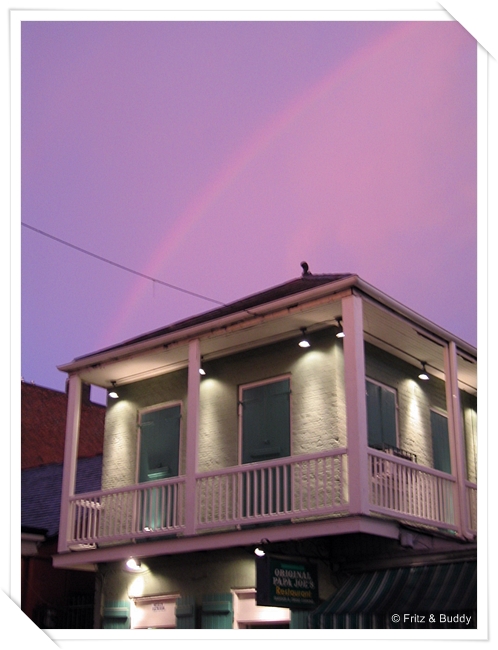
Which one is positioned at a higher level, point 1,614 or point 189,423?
point 189,423

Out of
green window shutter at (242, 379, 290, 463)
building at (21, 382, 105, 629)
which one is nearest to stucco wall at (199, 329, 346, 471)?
green window shutter at (242, 379, 290, 463)

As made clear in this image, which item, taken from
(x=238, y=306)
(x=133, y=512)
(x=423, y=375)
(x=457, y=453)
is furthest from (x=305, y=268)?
(x=133, y=512)

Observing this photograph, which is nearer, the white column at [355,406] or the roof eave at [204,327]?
the white column at [355,406]

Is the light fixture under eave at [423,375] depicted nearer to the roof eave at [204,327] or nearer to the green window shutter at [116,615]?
the roof eave at [204,327]

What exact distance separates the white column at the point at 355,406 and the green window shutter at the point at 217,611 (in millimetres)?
2478

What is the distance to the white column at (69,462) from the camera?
39.4 feet

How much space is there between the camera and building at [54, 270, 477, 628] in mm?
9703

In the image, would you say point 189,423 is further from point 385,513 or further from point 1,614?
point 1,614

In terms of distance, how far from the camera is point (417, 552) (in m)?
9.97

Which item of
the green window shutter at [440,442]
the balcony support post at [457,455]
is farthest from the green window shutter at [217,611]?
the green window shutter at [440,442]
